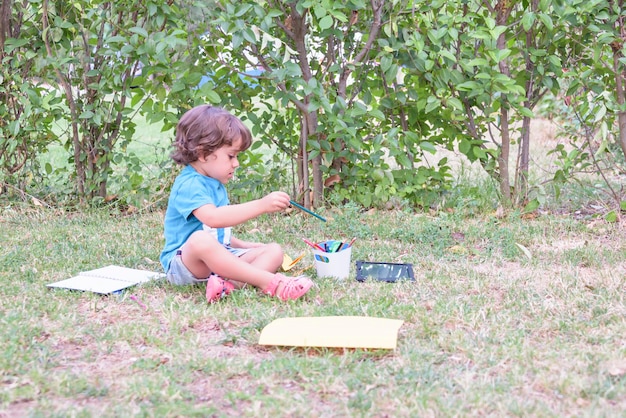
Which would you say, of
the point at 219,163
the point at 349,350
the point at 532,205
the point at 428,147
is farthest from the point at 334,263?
the point at 532,205

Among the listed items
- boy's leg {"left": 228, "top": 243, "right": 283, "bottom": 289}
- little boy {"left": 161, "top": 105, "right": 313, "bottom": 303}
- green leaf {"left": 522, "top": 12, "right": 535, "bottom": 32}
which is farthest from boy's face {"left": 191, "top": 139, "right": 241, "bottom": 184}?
green leaf {"left": 522, "top": 12, "right": 535, "bottom": 32}

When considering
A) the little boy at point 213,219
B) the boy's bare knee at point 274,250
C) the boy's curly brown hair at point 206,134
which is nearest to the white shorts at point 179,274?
the little boy at point 213,219

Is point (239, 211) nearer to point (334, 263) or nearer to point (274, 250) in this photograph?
point (274, 250)

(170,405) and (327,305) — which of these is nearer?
(170,405)

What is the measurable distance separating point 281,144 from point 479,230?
1381 millimetres

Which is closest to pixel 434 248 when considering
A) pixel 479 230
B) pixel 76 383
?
pixel 479 230

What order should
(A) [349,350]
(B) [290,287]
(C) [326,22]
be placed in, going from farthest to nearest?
(C) [326,22]
(B) [290,287]
(A) [349,350]

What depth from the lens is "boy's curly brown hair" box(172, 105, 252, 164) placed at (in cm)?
324

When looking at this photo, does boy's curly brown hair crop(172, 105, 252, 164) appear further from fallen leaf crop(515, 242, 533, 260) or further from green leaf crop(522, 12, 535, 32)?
green leaf crop(522, 12, 535, 32)

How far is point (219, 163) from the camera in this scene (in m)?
3.29

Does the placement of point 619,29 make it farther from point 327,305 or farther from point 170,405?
point 170,405

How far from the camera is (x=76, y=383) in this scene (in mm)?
2240

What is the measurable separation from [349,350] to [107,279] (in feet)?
4.28

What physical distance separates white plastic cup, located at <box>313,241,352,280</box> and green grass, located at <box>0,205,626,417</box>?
0.17ft
